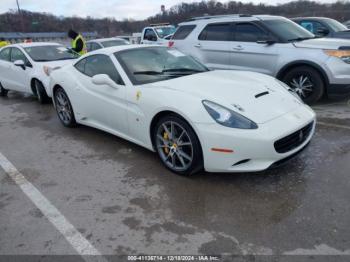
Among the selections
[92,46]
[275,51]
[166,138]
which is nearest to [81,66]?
[166,138]

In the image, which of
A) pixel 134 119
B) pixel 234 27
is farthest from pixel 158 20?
pixel 134 119

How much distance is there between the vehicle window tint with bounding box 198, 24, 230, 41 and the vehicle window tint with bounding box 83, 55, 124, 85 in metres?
3.31

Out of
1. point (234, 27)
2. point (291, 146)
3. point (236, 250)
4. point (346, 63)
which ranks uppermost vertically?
point (234, 27)

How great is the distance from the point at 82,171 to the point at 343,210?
9.45 ft

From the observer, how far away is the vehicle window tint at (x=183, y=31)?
7.69m

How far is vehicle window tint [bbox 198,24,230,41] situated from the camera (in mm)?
6980

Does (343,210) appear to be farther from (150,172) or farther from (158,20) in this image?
A: (158,20)

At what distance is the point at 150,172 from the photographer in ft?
12.4

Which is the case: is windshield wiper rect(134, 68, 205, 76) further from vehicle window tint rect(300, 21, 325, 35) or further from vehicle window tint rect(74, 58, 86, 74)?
vehicle window tint rect(300, 21, 325, 35)

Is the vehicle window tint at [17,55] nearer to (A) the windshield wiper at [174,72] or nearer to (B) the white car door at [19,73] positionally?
(B) the white car door at [19,73]

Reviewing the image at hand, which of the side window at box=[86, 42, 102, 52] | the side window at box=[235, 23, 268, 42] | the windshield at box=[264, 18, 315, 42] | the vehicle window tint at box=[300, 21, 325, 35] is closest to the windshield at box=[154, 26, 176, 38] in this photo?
the side window at box=[86, 42, 102, 52]

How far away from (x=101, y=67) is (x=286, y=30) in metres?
4.03

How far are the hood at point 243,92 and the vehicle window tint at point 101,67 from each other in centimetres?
66

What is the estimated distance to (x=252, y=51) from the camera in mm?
6484
